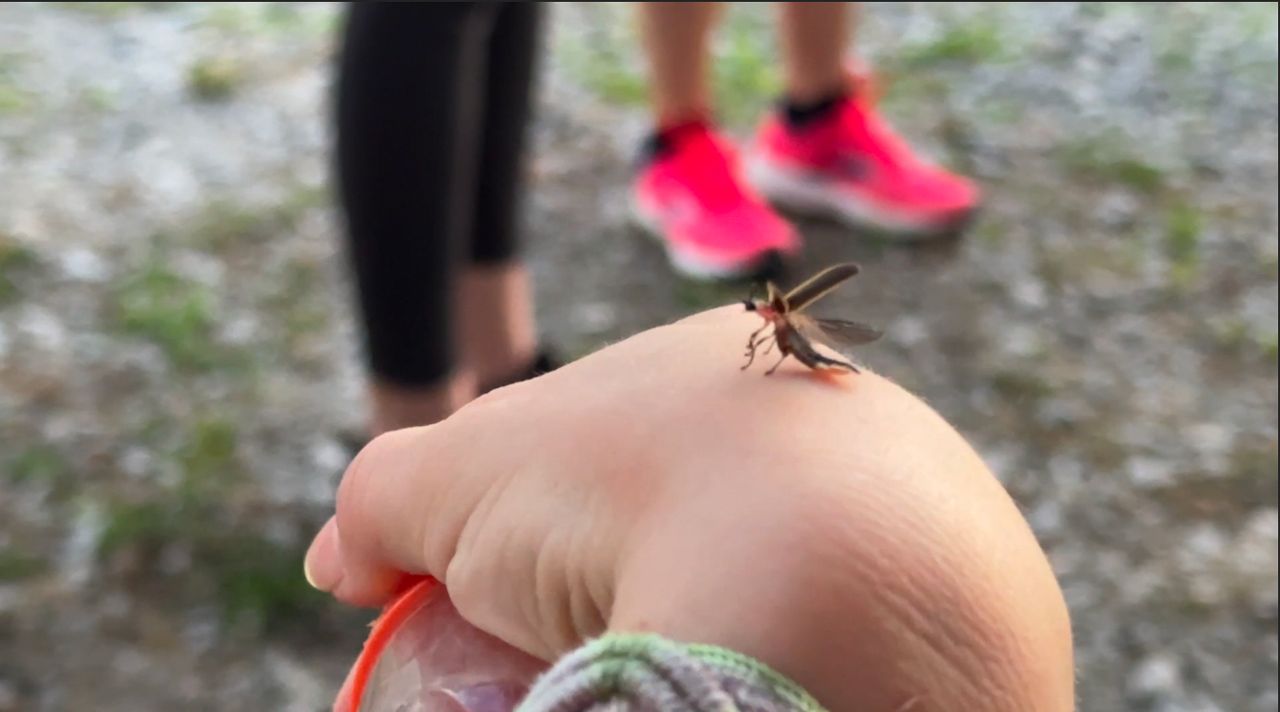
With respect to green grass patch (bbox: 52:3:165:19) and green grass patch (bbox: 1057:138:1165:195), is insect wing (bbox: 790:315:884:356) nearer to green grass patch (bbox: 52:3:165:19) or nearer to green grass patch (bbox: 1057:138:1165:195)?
green grass patch (bbox: 1057:138:1165:195)

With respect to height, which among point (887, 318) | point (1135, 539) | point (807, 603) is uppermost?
point (807, 603)

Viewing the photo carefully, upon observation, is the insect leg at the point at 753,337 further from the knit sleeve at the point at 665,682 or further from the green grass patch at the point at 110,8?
the green grass patch at the point at 110,8

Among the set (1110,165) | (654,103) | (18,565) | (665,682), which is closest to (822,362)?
(665,682)

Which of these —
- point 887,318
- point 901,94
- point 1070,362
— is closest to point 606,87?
point 901,94

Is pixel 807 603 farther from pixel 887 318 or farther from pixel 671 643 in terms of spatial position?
pixel 887 318

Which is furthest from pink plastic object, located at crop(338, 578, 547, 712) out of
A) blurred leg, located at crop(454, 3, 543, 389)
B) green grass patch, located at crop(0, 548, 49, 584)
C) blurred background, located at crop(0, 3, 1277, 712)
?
green grass patch, located at crop(0, 548, 49, 584)
